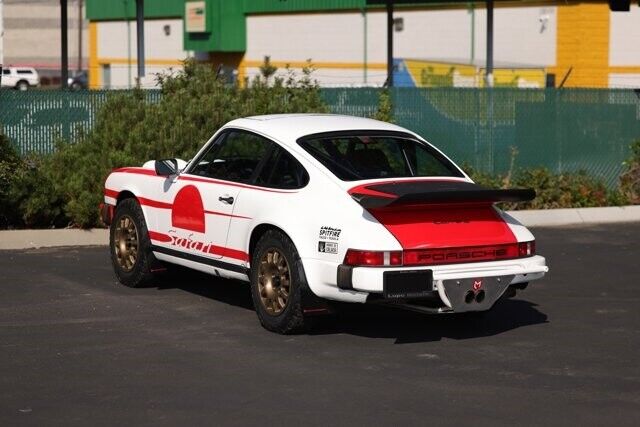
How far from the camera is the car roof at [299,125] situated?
34.6ft

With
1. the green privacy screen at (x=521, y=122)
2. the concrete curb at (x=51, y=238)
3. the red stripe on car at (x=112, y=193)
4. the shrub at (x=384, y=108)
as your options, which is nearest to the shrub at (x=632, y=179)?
the green privacy screen at (x=521, y=122)

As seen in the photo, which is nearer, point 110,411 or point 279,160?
point 110,411

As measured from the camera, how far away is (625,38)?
4456 cm

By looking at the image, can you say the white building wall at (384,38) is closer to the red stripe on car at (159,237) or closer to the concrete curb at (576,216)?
the concrete curb at (576,216)

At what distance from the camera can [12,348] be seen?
30.5 ft

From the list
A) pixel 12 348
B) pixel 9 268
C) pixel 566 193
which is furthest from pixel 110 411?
pixel 566 193

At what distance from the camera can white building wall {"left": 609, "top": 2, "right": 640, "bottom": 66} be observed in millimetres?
44281

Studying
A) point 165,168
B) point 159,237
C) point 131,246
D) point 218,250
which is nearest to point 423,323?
point 218,250

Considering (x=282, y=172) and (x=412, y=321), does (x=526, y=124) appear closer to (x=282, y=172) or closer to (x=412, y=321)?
(x=412, y=321)

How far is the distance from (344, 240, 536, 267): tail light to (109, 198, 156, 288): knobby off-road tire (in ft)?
10.2

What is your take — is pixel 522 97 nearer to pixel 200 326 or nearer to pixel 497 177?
pixel 497 177

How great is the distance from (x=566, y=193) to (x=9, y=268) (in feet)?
31.4

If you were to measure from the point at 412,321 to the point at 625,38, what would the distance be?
36.1 metres

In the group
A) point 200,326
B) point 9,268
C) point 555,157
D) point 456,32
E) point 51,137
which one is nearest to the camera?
point 200,326
